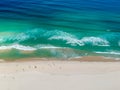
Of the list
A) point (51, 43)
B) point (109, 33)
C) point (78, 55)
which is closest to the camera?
point (78, 55)

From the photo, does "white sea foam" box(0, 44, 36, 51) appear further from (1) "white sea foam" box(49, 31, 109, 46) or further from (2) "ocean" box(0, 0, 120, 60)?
(1) "white sea foam" box(49, 31, 109, 46)

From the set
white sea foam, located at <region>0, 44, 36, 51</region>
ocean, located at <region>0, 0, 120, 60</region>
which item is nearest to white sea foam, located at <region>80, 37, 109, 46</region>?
ocean, located at <region>0, 0, 120, 60</region>
